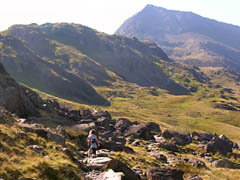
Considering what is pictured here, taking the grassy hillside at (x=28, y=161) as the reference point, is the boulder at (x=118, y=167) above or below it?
below

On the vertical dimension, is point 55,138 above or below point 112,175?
above

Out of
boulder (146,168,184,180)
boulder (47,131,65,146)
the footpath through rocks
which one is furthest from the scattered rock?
boulder (146,168,184,180)

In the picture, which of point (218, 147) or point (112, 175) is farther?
point (218, 147)

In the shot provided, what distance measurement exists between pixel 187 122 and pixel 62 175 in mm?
163980

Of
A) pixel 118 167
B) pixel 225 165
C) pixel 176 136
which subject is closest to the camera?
pixel 118 167

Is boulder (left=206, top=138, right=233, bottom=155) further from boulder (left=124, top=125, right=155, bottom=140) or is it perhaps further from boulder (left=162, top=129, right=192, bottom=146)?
boulder (left=124, top=125, right=155, bottom=140)

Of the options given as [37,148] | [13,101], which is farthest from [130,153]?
[13,101]

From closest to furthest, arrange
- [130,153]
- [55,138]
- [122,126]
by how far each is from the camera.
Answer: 1. [55,138]
2. [130,153]
3. [122,126]

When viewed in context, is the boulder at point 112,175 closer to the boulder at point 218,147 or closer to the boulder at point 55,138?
the boulder at point 55,138

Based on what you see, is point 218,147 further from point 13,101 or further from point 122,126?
point 13,101

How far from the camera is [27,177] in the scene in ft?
45.5

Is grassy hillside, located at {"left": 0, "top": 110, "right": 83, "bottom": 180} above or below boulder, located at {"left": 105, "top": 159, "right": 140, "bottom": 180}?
above

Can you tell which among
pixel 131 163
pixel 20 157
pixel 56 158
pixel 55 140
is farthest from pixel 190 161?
pixel 20 157

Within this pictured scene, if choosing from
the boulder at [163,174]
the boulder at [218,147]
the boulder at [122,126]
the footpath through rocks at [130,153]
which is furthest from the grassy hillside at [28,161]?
the boulder at [122,126]
